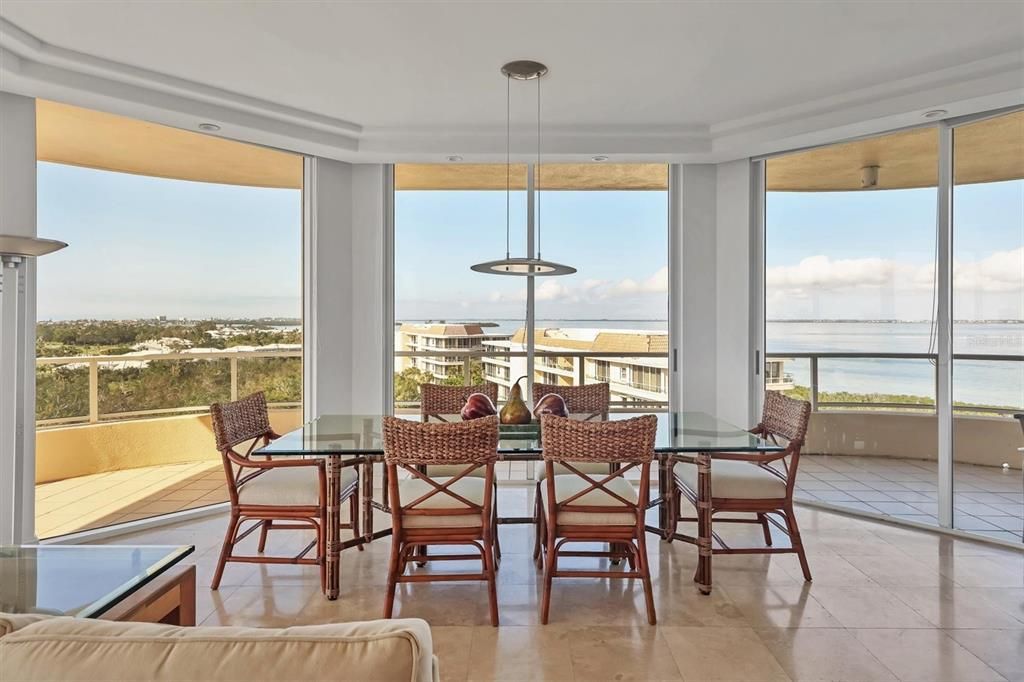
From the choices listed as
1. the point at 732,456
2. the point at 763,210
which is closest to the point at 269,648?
the point at 732,456

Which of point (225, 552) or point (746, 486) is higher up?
point (746, 486)

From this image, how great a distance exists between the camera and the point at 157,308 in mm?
4445

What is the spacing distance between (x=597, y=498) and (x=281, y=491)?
151cm

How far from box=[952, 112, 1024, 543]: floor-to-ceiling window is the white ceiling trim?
1.04ft

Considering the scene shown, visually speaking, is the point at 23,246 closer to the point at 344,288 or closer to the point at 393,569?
the point at 393,569

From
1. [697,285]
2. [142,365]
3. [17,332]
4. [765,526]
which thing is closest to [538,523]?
[765,526]

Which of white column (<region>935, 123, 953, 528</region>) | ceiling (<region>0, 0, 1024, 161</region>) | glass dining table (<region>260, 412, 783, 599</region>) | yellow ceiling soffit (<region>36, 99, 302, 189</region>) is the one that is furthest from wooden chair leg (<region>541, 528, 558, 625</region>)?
yellow ceiling soffit (<region>36, 99, 302, 189</region>)

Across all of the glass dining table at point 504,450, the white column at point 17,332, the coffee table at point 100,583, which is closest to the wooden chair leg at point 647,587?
the glass dining table at point 504,450

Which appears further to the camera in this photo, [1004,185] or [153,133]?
[153,133]

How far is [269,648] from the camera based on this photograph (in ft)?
2.54

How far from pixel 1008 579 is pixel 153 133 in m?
5.67

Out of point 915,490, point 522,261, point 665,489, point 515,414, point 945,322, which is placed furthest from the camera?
point 915,490

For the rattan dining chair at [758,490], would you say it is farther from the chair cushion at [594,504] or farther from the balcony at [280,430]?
the balcony at [280,430]

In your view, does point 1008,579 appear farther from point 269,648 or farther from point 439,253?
point 439,253
